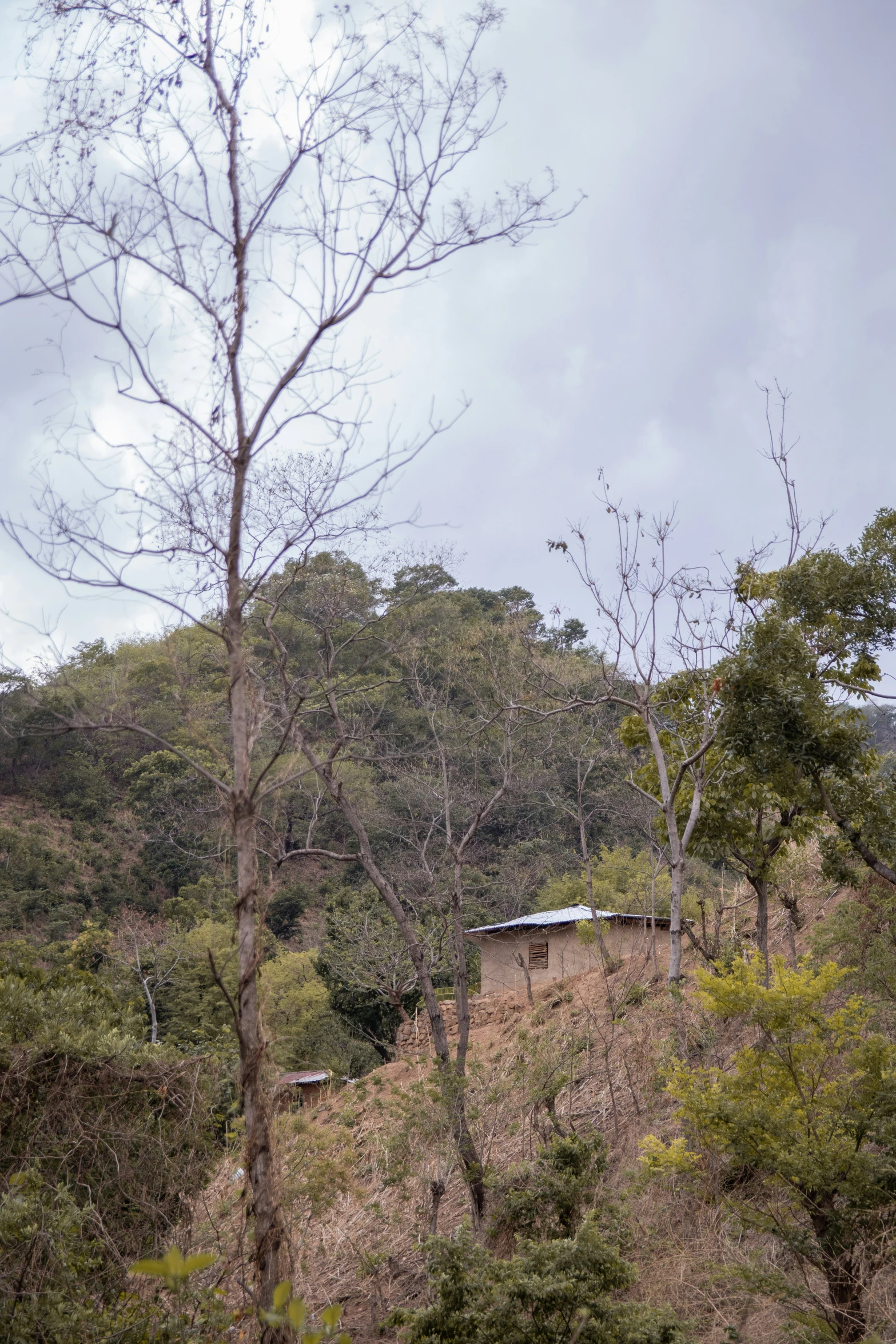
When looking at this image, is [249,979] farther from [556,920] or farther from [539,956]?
[539,956]

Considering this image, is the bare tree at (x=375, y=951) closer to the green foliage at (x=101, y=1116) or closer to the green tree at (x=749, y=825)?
the green foliage at (x=101, y=1116)

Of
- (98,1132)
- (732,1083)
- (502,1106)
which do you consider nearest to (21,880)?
(502,1106)

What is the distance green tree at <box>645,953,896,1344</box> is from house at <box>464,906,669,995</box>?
37.5ft

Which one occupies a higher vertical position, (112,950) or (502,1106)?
(112,950)

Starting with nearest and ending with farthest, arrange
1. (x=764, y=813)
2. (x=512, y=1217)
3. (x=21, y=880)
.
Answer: (x=512, y=1217) < (x=764, y=813) < (x=21, y=880)

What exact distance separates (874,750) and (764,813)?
2.03 metres

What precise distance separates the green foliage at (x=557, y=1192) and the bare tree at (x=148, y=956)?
1341 centimetres

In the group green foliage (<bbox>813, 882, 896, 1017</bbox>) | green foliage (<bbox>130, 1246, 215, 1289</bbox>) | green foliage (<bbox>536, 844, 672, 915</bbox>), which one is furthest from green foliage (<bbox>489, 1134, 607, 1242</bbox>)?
green foliage (<bbox>536, 844, 672, 915</bbox>)

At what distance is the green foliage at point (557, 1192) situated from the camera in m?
5.37

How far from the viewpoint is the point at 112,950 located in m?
22.1

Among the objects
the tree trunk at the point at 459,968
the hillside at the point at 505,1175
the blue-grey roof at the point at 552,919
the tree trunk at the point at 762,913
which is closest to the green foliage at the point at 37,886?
the blue-grey roof at the point at 552,919

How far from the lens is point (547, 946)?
59.8ft

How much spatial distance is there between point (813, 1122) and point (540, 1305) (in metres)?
2.03

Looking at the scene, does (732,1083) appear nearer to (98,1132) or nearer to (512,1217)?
(512,1217)
